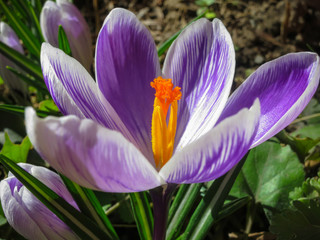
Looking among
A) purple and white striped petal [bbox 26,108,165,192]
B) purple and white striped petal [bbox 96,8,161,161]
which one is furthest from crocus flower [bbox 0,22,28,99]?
purple and white striped petal [bbox 26,108,165,192]

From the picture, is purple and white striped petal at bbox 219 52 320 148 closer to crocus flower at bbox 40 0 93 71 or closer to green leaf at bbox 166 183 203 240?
green leaf at bbox 166 183 203 240

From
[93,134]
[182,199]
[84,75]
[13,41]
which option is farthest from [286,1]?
[93,134]

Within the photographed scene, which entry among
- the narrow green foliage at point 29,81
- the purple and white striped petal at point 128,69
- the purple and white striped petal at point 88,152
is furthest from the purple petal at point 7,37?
the purple and white striped petal at point 88,152

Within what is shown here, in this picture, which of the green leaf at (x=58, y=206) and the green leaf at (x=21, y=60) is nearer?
the green leaf at (x=58, y=206)

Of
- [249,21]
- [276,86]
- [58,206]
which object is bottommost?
[249,21]

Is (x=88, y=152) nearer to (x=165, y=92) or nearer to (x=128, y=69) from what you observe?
(x=165, y=92)

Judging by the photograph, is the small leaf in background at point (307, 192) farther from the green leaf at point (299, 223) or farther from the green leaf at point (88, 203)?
the green leaf at point (88, 203)

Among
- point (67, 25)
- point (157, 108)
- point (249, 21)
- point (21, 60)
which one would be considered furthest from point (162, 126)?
point (249, 21)

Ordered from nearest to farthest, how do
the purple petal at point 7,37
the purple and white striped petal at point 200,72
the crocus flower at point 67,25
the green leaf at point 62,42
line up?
the purple and white striped petal at point 200,72 → the green leaf at point 62,42 → the crocus flower at point 67,25 → the purple petal at point 7,37
